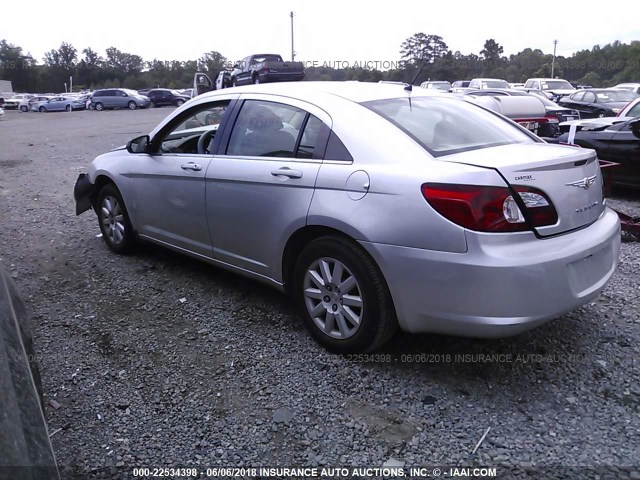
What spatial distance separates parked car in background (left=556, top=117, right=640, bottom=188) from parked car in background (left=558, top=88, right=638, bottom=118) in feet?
32.0

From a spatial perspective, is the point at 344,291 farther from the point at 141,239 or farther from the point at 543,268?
A: the point at 141,239

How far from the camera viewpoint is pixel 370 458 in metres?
2.64

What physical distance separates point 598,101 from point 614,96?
81 centimetres

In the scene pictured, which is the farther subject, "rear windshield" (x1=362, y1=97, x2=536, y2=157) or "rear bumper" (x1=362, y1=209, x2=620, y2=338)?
"rear windshield" (x1=362, y1=97, x2=536, y2=157)

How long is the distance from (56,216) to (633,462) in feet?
22.7

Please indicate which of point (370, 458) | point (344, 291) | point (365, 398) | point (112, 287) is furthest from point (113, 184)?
point (370, 458)

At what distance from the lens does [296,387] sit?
3.23m

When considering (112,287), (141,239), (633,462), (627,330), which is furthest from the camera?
(141,239)

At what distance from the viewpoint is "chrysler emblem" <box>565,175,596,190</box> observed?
314cm

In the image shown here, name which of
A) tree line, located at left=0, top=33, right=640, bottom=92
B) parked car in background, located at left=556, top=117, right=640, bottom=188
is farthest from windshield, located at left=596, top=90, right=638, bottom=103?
tree line, located at left=0, top=33, right=640, bottom=92

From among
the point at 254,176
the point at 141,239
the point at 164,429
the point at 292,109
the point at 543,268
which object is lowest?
the point at 164,429

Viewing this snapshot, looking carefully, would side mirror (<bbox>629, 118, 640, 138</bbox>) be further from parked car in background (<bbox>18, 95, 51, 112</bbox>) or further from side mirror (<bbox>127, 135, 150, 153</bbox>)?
parked car in background (<bbox>18, 95, 51, 112</bbox>)

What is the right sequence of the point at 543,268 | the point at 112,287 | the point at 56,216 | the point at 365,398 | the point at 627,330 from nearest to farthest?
the point at 543,268
the point at 365,398
the point at 627,330
the point at 112,287
the point at 56,216

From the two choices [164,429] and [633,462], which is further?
[164,429]
